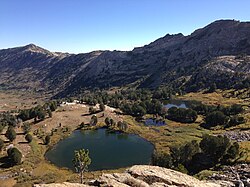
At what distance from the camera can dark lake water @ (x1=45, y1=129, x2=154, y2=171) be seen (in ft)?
324

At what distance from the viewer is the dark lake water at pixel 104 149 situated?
324 ft

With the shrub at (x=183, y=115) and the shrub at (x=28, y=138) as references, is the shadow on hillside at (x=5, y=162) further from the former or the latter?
the shrub at (x=183, y=115)

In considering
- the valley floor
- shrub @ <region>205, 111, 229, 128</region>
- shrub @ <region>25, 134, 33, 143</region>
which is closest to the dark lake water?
the valley floor

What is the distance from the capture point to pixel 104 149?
114250mm

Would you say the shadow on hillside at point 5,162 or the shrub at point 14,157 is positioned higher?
the shrub at point 14,157

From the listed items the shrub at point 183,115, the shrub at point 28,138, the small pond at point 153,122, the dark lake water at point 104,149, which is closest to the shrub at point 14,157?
the dark lake water at point 104,149

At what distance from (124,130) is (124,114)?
33.9 m

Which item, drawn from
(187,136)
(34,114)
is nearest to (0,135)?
(34,114)

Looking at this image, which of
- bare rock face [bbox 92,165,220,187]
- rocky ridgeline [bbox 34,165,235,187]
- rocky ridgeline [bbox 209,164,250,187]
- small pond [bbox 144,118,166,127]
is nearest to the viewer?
rocky ridgeline [bbox 34,165,235,187]

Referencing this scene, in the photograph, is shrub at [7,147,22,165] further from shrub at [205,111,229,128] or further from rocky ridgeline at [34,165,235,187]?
shrub at [205,111,229,128]

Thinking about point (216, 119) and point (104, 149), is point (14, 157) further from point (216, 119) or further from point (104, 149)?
point (216, 119)

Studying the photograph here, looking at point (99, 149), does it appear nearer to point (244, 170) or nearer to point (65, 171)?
point (65, 171)

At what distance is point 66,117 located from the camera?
521ft

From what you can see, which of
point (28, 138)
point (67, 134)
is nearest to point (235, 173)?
point (28, 138)
